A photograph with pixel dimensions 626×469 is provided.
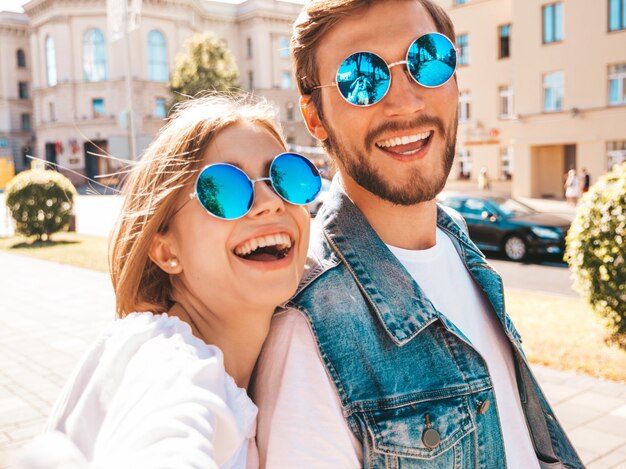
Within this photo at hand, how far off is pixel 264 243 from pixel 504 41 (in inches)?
1405

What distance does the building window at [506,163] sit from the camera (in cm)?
3441

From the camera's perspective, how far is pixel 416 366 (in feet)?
5.47

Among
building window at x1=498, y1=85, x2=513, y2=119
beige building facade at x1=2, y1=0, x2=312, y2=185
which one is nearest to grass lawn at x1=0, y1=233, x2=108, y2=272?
building window at x1=498, y1=85, x2=513, y2=119

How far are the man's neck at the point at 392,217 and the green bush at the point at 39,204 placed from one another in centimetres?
1801

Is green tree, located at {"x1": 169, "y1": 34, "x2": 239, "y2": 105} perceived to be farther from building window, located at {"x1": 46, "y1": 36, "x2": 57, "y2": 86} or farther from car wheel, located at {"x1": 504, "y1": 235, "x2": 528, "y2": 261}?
car wheel, located at {"x1": 504, "y1": 235, "x2": 528, "y2": 261}

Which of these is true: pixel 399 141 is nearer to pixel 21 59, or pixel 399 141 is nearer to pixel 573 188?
pixel 573 188

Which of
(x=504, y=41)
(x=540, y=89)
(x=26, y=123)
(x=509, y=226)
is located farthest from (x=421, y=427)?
(x=26, y=123)

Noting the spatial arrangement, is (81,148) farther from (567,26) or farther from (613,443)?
(613,443)

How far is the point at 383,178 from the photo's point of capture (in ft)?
6.28

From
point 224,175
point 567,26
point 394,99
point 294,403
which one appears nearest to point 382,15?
point 394,99

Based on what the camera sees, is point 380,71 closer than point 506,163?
Yes

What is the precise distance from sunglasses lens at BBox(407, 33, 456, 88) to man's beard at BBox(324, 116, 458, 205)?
0.12 meters

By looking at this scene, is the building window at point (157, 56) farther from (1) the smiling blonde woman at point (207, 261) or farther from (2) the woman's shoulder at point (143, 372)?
(2) the woman's shoulder at point (143, 372)

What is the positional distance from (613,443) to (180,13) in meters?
60.2
